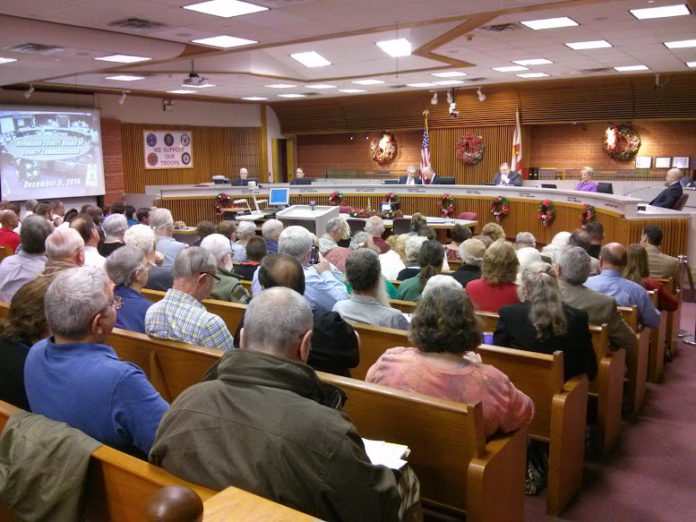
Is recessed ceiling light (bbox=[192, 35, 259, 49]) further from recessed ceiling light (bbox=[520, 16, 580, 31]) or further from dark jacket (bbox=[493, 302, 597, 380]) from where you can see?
dark jacket (bbox=[493, 302, 597, 380])

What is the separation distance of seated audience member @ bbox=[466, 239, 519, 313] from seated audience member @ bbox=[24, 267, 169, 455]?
2361 millimetres

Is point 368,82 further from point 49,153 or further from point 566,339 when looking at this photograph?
point 566,339

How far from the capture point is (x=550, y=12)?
682cm

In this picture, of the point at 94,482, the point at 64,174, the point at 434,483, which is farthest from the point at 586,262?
the point at 64,174

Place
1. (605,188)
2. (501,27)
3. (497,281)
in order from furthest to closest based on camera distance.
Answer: (605,188) < (501,27) < (497,281)

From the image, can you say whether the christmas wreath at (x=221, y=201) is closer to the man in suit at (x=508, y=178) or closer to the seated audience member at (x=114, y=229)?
the man in suit at (x=508, y=178)

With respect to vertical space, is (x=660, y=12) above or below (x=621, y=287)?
above

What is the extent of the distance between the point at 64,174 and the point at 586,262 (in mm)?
12286

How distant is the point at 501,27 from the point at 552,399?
19.2ft

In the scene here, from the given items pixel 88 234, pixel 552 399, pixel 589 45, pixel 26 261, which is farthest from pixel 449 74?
pixel 552 399

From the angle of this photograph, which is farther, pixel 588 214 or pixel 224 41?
pixel 588 214

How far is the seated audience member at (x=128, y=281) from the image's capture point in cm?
334

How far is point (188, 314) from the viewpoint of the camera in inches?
116

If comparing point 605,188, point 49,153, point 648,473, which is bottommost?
point 648,473
